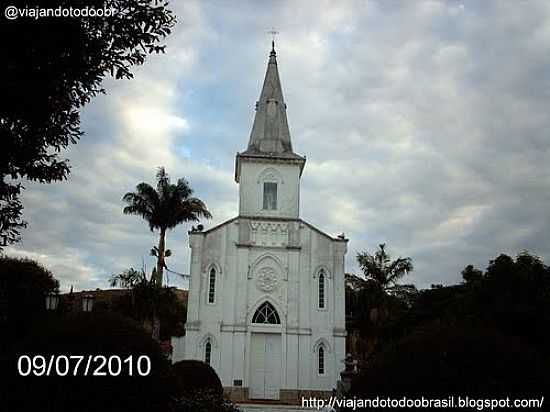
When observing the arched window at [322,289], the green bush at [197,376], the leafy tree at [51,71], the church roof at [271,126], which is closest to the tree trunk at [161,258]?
the church roof at [271,126]

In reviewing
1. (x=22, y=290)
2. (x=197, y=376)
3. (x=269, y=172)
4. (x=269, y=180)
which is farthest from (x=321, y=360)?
(x=22, y=290)

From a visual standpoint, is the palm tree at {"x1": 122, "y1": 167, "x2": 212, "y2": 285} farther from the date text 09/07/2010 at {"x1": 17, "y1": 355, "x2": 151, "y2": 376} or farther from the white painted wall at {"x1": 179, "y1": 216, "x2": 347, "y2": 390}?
the date text 09/07/2010 at {"x1": 17, "y1": 355, "x2": 151, "y2": 376}

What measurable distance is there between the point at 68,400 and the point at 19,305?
1941 cm

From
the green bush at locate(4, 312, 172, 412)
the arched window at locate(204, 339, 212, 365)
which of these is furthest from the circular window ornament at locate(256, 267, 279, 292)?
the green bush at locate(4, 312, 172, 412)

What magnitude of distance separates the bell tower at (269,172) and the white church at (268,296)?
0.06 m

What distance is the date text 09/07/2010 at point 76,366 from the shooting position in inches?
368

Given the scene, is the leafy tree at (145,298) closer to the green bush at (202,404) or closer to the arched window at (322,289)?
the arched window at (322,289)

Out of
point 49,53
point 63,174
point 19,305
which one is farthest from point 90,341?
point 19,305

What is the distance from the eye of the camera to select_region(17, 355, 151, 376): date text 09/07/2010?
935 centimetres

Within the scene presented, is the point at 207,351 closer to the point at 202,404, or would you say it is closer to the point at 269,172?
the point at 269,172

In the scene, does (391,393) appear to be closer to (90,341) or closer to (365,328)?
(90,341)

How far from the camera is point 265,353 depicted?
34.6m

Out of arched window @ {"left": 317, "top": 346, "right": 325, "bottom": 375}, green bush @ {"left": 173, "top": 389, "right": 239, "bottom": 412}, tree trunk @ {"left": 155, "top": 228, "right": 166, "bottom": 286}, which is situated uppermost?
tree trunk @ {"left": 155, "top": 228, "right": 166, "bottom": 286}

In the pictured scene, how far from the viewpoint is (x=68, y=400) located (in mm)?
9227
